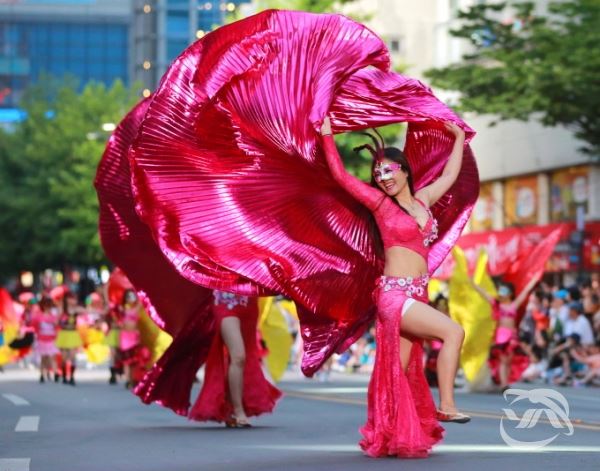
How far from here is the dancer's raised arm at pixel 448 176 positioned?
35.3ft

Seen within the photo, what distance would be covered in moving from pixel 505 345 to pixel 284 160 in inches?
465

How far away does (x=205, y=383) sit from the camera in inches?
566

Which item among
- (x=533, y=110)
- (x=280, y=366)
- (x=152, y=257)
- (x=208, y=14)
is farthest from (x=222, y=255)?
(x=208, y=14)

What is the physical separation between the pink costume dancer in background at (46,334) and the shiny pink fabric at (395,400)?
17347 mm

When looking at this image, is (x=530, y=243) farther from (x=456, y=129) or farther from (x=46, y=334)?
(x=456, y=129)

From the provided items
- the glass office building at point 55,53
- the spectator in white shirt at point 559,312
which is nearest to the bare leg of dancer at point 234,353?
the spectator in white shirt at point 559,312

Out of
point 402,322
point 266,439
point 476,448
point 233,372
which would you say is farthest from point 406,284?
point 233,372

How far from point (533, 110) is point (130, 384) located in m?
13.2

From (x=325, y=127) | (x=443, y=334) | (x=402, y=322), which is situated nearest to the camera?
(x=443, y=334)

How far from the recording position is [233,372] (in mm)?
14109

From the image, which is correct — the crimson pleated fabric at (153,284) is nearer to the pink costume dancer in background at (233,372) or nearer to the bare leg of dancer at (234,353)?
the pink costume dancer in background at (233,372)

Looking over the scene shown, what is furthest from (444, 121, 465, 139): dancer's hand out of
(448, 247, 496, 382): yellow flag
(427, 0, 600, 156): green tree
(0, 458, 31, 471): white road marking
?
(427, 0, 600, 156): green tree

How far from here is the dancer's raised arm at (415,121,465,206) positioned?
10766mm

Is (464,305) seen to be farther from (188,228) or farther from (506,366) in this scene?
(188,228)
